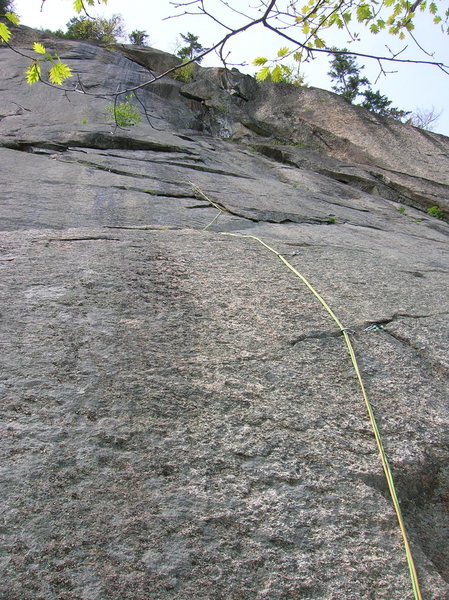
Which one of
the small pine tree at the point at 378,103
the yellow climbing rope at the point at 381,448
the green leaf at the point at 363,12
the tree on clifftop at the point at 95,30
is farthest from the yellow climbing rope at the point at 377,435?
the small pine tree at the point at 378,103

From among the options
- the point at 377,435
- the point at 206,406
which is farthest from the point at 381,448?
the point at 206,406

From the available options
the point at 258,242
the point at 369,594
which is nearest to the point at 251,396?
the point at 369,594

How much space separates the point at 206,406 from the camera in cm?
173

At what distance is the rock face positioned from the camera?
1207mm

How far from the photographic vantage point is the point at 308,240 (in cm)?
413

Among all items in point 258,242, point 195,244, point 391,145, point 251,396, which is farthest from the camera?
point 391,145

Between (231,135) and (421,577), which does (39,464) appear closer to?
(421,577)

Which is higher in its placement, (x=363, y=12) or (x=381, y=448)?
(x=363, y=12)

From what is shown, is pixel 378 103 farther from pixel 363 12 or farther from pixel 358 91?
pixel 363 12

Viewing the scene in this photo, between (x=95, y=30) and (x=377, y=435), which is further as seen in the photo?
(x=95, y=30)

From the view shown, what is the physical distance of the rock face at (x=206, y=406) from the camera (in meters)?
1.21

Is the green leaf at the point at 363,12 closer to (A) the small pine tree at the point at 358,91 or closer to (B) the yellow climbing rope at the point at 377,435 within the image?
(B) the yellow climbing rope at the point at 377,435

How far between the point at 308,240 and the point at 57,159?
340 cm

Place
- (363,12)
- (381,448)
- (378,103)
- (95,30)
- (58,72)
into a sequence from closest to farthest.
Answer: (381,448) → (58,72) → (363,12) → (95,30) → (378,103)
